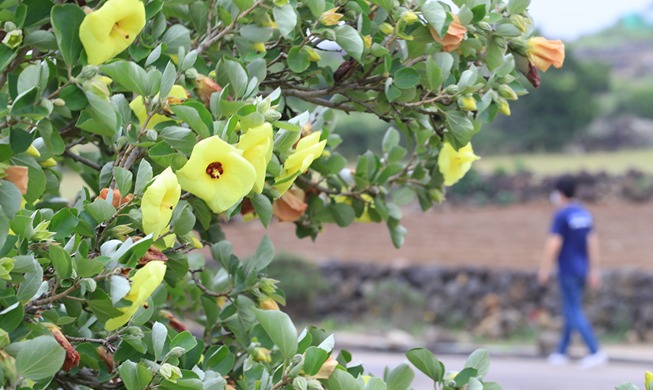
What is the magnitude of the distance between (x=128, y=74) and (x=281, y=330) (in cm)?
40

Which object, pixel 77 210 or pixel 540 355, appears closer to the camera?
pixel 77 210

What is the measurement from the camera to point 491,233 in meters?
17.5

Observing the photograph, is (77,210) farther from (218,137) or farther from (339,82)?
(339,82)

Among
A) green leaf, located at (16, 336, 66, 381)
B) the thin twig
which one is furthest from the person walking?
green leaf, located at (16, 336, 66, 381)

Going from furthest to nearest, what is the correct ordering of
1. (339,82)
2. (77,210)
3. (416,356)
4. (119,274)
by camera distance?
1. (339,82)
2. (416,356)
3. (77,210)
4. (119,274)

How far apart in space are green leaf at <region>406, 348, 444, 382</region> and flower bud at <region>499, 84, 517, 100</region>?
18.8 inches

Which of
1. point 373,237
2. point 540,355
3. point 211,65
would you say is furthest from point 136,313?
point 373,237

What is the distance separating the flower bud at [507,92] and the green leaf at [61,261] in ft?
2.80

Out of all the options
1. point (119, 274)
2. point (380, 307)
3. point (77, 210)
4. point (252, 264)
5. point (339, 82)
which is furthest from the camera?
point (380, 307)

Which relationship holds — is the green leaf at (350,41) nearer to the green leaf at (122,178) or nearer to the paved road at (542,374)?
the green leaf at (122,178)

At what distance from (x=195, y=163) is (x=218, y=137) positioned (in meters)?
0.05

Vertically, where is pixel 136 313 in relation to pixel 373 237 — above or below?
above

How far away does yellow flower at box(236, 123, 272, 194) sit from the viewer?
4.42ft

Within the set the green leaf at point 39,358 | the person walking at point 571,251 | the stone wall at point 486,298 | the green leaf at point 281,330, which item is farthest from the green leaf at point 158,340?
the stone wall at point 486,298
